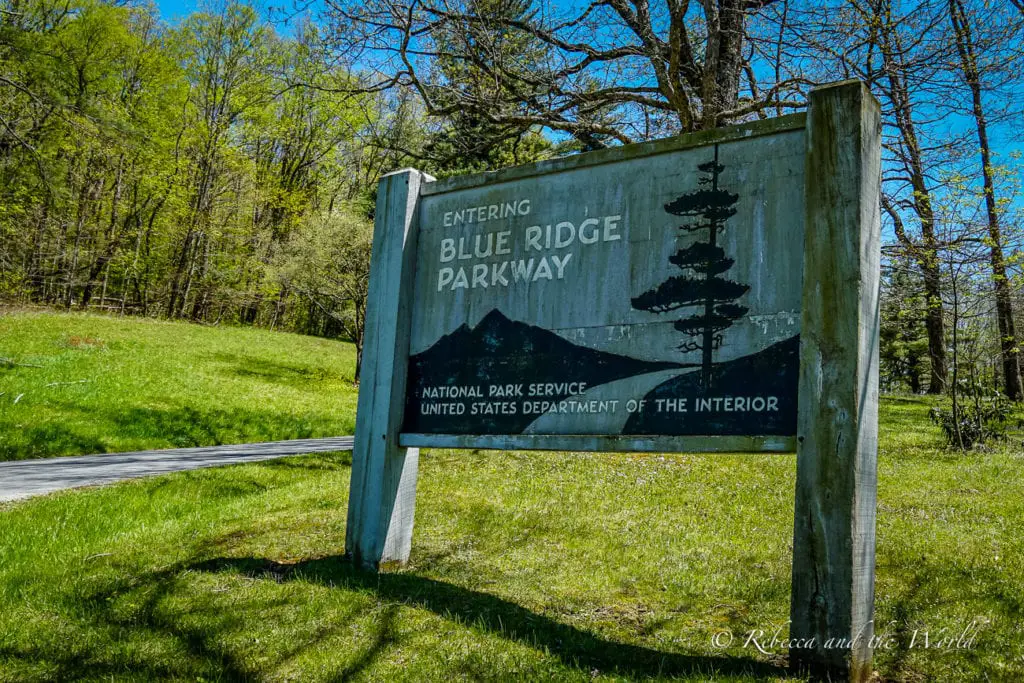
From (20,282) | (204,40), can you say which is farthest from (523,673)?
(204,40)

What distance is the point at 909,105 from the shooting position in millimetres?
9555

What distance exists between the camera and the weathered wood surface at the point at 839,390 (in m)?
3.36

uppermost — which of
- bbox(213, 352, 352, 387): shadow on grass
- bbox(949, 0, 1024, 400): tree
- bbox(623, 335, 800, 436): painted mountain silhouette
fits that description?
bbox(949, 0, 1024, 400): tree

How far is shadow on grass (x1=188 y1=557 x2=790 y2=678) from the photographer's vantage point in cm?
350

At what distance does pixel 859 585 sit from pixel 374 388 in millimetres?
3570

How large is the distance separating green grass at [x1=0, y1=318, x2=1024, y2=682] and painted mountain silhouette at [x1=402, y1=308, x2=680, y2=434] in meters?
1.16

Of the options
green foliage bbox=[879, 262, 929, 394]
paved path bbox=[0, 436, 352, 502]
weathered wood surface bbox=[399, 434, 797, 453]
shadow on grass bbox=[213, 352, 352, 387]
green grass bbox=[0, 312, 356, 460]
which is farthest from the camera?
green foliage bbox=[879, 262, 929, 394]

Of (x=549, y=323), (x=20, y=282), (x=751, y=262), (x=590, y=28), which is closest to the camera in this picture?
(x=751, y=262)

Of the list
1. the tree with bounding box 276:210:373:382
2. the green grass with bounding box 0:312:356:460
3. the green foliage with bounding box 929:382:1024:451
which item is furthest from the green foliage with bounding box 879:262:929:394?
the green grass with bounding box 0:312:356:460

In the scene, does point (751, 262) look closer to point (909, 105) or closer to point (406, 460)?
point (406, 460)

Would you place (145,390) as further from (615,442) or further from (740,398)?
(740,398)

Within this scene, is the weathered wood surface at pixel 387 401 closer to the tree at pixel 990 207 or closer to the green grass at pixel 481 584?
the green grass at pixel 481 584

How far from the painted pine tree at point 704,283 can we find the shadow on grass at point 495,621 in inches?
57.7

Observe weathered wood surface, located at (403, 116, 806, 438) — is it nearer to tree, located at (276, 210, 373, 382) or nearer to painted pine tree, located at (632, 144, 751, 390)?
painted pine tree, located at (632, 144, 751, 390)
